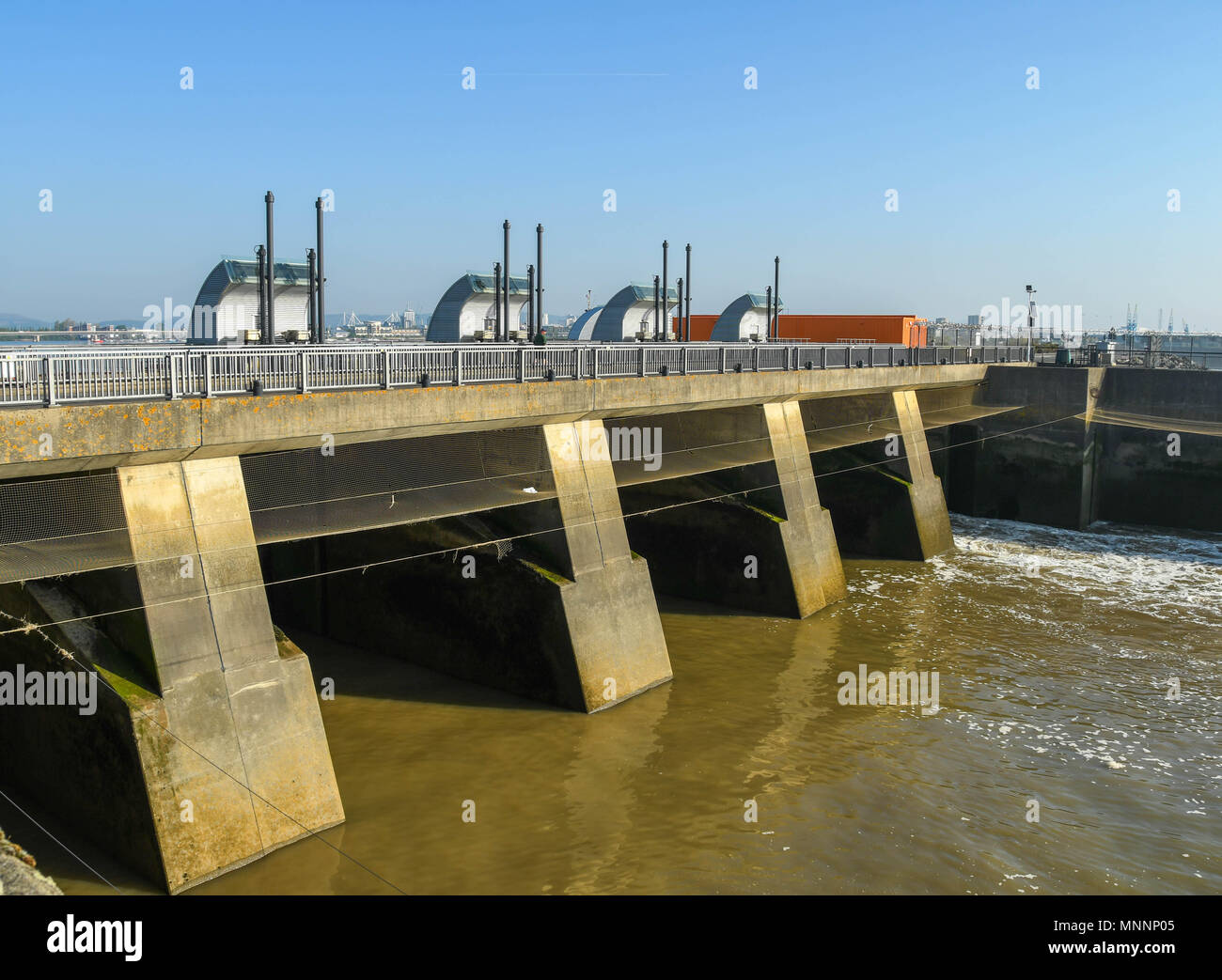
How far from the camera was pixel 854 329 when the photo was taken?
46.3 m

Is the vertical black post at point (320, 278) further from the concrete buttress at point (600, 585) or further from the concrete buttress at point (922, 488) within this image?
the concrete buttress at point (922, 488)

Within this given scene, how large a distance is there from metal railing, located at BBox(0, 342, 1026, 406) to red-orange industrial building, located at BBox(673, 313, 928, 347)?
2172 centimetres

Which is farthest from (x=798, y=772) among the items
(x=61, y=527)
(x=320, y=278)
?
(x=320, y=278)

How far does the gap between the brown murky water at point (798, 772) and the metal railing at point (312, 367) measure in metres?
5.68

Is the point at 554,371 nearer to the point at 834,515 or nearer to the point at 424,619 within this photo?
the point at 424,619

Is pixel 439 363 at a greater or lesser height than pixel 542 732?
greater

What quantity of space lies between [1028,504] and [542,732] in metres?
25.6

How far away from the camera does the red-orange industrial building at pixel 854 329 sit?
4456 centimetres

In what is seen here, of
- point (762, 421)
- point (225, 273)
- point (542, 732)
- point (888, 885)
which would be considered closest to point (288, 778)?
point (542, 732)

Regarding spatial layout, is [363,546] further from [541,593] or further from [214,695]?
[214,695]

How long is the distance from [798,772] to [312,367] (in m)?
9.64

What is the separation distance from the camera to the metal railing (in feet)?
41.2

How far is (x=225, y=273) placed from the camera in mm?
29328

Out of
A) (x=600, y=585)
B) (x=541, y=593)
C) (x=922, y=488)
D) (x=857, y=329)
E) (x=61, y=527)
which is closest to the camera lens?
(x=61, y=527)
